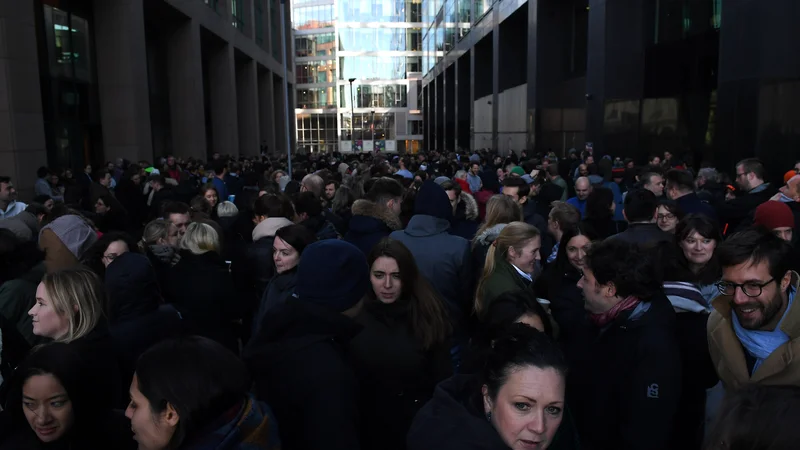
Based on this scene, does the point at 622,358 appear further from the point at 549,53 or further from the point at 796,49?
the point at 549,53

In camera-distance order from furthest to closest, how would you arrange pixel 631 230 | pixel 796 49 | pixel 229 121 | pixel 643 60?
pixel 229 121, pixel 643 60, pixel 796 49, pixel 631 230

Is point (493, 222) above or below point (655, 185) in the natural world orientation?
below

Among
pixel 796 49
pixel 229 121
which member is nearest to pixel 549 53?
pixel 796 49

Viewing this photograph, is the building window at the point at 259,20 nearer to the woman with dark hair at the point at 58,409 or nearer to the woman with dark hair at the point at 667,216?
the woman with dark hair at the point at 667,216

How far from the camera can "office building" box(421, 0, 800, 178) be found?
12.5 metres

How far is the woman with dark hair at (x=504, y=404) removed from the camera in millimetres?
2068

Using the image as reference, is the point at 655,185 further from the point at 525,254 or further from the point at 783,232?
the point at 525,254

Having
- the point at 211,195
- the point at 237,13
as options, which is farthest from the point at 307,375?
the point at 237,13

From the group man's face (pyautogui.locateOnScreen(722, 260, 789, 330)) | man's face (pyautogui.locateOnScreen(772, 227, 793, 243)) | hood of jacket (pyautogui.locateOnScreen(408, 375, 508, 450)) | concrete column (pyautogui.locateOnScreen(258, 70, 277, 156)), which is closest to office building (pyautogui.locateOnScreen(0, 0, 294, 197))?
concrete column (pyautogui.locateOnScreen(258, 70, 277, 156))

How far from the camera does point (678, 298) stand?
364 cm

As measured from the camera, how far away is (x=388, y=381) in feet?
10.9

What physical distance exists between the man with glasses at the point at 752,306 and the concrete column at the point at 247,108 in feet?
131

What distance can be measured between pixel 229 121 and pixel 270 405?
1357 inches

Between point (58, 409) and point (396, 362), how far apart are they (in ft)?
5.15
